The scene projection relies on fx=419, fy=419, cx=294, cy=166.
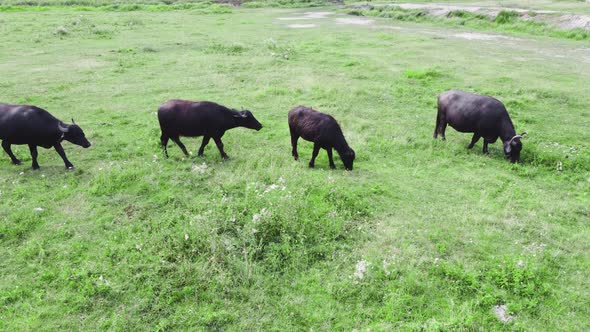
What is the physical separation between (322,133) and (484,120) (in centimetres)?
492

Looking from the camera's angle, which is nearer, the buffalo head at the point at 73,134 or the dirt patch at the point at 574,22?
the buffalo head at the point at 73,134

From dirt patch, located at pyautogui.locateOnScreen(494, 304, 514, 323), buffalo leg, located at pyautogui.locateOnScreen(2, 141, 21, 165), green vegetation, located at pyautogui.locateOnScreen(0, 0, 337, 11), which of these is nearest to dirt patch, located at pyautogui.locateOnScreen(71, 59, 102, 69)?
buffalo leg, located at pyautogui.locateOnScreen(2, 141, 21, 165)

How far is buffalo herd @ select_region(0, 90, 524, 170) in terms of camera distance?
33.7ft

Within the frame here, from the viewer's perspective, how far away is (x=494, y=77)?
19812 millimetres

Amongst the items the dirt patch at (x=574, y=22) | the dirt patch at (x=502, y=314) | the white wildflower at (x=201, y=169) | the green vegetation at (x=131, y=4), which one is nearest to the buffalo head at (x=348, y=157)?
the white wildflower at (x=201, y=169)

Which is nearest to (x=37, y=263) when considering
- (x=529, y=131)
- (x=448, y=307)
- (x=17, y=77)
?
(x=448, y=307)

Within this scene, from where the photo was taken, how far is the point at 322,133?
420 inches

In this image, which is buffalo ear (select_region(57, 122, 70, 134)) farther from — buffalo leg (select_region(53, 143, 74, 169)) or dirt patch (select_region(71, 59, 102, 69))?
dirt patch (select_region(71, 59, 102, 69))

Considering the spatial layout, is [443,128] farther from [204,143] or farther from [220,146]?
[204,143]

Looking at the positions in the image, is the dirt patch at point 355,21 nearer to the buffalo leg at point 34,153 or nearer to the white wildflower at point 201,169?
the white wildflower at point 201,169

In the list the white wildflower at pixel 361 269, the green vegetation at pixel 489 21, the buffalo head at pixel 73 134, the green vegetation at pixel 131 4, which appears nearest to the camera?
the white wildflower at pixel 361 269

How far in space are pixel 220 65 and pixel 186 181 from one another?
13.7m

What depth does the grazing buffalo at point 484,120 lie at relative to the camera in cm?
1170

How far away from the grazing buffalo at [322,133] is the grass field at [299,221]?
59cm
